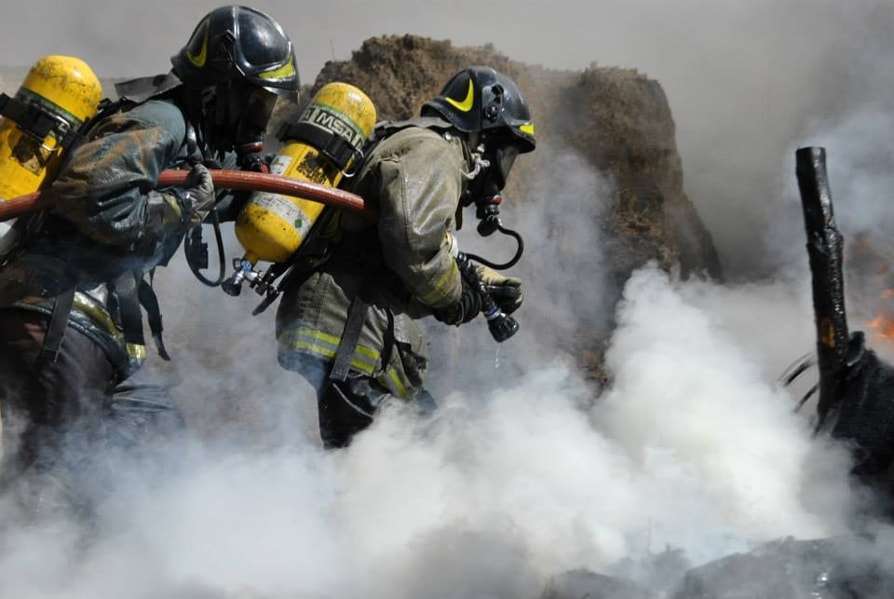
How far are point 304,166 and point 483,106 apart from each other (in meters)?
0.79

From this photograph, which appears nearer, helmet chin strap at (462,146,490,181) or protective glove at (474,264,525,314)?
helmet chin strap at (462,146,490,181)

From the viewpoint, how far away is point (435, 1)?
1188 centimetres

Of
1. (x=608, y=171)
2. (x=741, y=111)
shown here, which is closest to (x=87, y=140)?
(x=608, y=171)

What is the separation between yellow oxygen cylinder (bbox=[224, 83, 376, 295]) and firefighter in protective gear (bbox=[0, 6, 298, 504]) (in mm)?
141

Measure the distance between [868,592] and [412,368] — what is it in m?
1.81

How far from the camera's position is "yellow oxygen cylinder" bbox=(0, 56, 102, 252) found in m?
3.13

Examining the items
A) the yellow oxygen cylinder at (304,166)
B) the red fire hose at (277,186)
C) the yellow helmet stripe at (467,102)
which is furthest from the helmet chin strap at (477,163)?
the red fire hose at (277,186)

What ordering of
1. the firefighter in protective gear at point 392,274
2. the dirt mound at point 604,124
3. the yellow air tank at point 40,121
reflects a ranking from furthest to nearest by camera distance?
1. the dirt mound at point 604,124
2. the firefighter in protective gear at point 392,274
3. the yellow air tank at point 40,121

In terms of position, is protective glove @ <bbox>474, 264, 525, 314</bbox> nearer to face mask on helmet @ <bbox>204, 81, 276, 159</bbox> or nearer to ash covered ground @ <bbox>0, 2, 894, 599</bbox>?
ash covered ground @ <bbox>0, 2, 894, 599</bbox>

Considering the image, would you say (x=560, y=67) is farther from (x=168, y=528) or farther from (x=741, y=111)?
(x=168, y=528)

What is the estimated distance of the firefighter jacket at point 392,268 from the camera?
11.1ft

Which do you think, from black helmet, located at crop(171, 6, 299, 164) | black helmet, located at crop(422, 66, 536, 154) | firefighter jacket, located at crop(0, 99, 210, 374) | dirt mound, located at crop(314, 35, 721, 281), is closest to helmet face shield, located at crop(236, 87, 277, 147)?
black helmet, located at crop(171, 6, 299, 164)

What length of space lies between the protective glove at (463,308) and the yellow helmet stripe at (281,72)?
3.30 ft

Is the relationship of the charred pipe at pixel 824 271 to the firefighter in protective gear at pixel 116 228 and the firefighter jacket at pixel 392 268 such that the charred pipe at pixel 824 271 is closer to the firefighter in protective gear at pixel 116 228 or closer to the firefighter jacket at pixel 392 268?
the firefighter jacket at pixel 392 268
